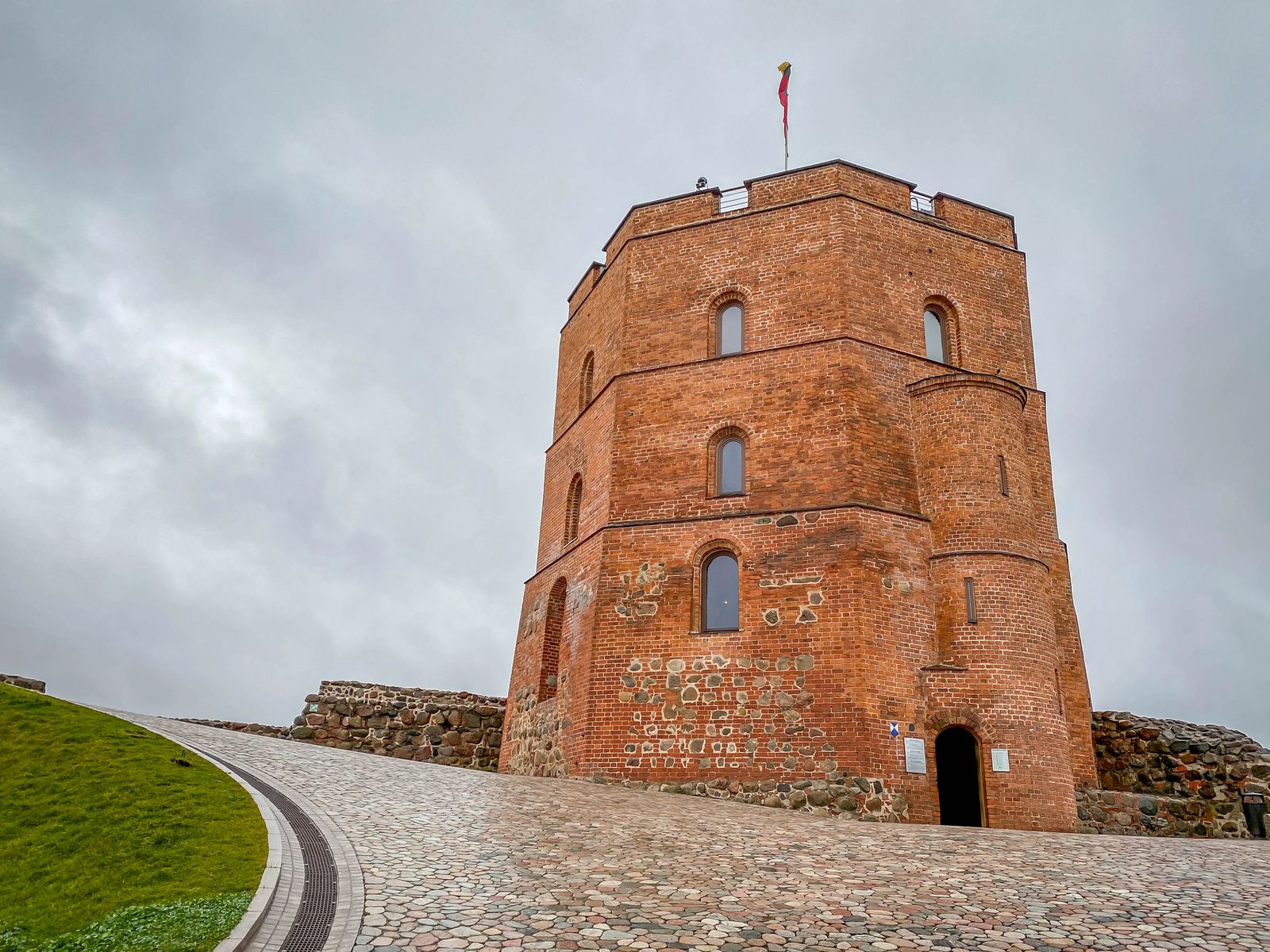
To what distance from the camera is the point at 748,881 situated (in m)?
8.95

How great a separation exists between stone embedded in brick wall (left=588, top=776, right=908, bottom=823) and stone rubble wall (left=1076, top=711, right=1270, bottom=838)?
11.4 feet

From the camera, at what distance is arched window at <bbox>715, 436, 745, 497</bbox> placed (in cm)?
1862

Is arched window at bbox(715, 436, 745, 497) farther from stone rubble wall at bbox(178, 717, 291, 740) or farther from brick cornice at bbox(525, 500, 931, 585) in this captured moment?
stone rubble wall at bbox(178, 717, 291, 740)

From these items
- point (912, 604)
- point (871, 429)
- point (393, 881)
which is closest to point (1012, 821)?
point (912, 604)

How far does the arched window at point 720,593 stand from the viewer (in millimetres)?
17562

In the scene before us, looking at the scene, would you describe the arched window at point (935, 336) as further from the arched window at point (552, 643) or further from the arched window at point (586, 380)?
the arched window at point (552, 643)

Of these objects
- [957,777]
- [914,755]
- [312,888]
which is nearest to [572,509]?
[914,755]

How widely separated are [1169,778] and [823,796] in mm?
7966

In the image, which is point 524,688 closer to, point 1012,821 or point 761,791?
point 761,791

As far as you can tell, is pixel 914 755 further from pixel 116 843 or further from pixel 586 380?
pixel 116 843

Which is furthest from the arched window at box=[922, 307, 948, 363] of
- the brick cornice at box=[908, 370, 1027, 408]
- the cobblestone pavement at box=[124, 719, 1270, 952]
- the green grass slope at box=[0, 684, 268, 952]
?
the green grass slope at box=[0, 684, 268, 952]

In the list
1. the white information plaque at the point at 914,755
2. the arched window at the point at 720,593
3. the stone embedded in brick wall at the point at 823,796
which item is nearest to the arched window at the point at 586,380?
the arched window at the point at 720,593

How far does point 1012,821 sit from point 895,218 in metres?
11.9

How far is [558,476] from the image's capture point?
73.9ft
